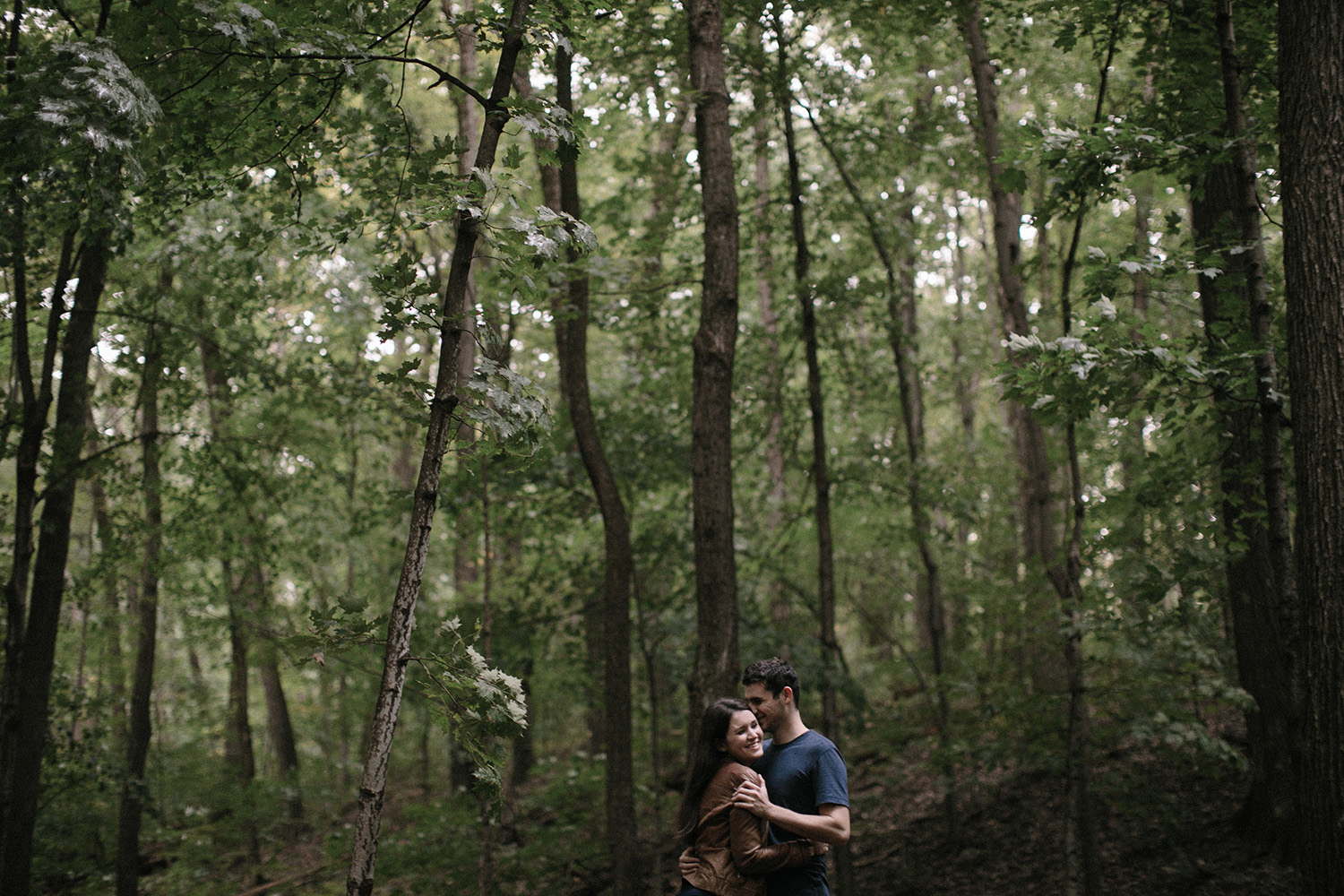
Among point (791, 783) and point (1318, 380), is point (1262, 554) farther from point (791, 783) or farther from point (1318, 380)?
point (791, 783)

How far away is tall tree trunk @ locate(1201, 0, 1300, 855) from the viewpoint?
4859mm

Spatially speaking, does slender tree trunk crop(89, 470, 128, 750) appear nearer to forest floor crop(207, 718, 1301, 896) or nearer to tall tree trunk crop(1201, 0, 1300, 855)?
forest floor crop(207, 718, 1301, 896)

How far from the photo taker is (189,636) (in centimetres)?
1445

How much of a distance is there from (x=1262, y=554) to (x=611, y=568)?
5.54 meters

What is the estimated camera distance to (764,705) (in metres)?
3.83

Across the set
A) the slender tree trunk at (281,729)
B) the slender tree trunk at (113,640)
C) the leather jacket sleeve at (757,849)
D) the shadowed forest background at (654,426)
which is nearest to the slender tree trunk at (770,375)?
the shadowed forest background at (654,426)

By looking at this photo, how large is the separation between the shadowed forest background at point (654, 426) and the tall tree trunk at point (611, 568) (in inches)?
1.7

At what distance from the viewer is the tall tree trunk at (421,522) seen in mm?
3086

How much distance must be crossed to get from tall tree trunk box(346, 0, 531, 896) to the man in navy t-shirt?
4.78ft

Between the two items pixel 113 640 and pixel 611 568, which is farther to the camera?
pixel 113 640

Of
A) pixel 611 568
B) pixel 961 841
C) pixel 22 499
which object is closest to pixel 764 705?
pixel 611 568

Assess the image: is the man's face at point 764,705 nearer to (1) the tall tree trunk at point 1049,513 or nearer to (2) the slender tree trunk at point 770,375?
(1) the tall tree trunk at point 1049,513

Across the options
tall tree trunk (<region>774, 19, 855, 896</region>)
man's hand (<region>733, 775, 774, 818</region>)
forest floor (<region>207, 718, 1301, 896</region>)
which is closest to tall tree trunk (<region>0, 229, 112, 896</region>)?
forest floor (<region>207, 718, 1301, 896</region>)

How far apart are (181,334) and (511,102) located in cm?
693
